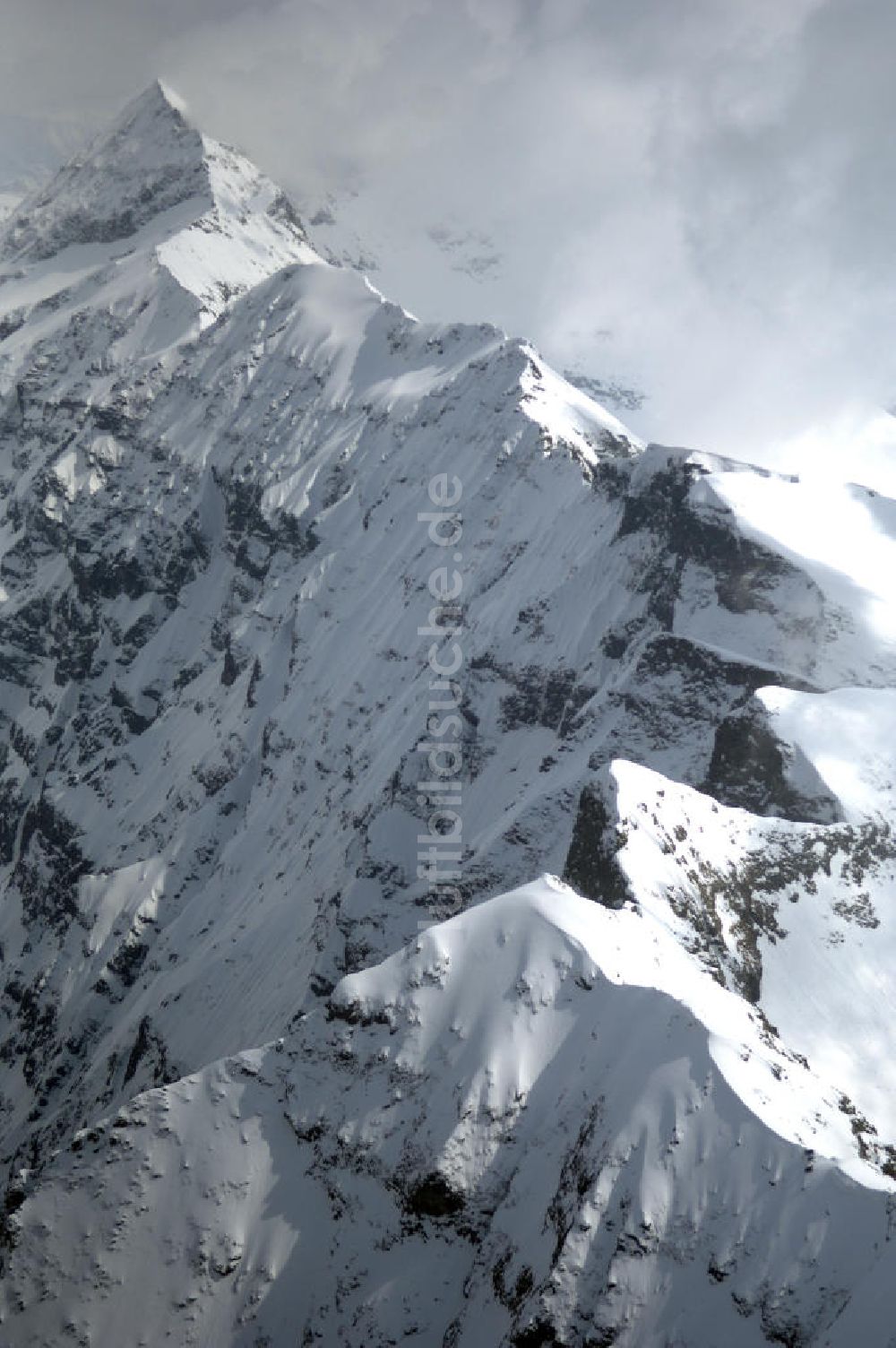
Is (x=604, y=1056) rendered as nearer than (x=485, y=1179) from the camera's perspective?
Yes

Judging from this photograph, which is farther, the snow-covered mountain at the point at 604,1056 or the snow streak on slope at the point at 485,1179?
the snow-covered mountain at the point at 604,1056

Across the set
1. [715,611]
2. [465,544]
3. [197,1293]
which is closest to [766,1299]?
[197,1293]

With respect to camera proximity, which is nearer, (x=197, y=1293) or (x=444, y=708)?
(x=197, y=1293)

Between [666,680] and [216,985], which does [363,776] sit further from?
[666,680]

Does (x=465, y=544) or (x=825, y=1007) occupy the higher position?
(x=465, y=544)

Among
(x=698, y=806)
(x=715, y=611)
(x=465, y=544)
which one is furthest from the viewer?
(x=465, y=544)

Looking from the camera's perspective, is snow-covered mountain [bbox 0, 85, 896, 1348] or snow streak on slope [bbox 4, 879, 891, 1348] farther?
snow-covered mountain [bbox 0, 85, 896, 1348]

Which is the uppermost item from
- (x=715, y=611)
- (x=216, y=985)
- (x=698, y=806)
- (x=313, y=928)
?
(x=715, y=611)

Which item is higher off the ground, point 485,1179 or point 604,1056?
point 604,1056
